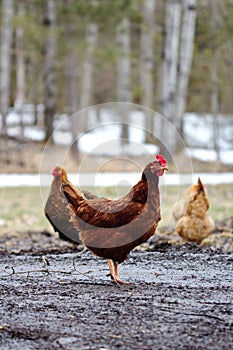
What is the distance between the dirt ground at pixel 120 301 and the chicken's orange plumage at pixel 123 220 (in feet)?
1.17

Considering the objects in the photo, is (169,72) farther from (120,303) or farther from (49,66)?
(120,303)

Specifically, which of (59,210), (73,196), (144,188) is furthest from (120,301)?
(59,210)

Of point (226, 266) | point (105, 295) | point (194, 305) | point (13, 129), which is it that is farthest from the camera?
point (13, 129)

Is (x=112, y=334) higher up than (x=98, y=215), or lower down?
lower down

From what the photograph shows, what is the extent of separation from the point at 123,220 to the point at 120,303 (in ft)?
2.66

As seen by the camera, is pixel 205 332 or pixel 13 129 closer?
pixel 205 332

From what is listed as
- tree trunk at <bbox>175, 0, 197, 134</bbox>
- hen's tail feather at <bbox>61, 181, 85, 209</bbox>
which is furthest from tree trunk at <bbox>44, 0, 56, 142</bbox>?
hen's tail feather at <bbox>61, 181, 85, 209</bbox>

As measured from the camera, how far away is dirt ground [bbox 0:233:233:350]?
4.69 m

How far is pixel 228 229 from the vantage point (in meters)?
11.3

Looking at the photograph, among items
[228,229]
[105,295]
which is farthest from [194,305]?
[228,229]

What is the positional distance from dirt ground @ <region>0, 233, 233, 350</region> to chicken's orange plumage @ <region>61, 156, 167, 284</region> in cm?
36

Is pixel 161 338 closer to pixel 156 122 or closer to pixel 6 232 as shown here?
pixel 6 232

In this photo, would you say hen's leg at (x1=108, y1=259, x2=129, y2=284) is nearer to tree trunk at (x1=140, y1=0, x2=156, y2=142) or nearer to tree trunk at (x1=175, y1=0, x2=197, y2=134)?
tree trunk at (x1=175, y1=0, x2=197, y2=134)

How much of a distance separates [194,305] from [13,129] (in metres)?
28.0
